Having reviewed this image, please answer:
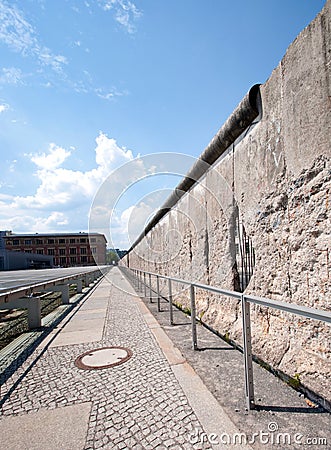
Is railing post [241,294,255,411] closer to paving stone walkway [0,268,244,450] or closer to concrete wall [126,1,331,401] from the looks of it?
paving stone walkway [0,268,244,450]

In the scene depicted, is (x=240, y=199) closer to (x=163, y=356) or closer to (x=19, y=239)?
(x=163, y=356)

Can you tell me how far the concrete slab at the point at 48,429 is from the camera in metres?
2.04

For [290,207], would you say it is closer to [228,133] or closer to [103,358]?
[228,133]

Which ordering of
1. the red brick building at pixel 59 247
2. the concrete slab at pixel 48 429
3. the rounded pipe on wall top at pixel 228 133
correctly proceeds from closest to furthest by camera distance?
the concrete slab at pixel 48 429 < the rounded pipe on wall top at pixel 228 133 < the red brick building at pixel 59 247

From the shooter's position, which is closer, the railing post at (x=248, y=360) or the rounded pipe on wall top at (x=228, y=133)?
the railing post at (x=248, y=360)

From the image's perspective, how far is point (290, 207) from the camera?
294cm

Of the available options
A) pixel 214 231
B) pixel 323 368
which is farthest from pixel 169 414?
pixel 214 231

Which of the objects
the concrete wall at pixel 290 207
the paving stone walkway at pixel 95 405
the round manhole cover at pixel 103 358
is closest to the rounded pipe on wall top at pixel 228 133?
the concrete wall at pixel 290 207

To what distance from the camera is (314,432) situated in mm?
2016

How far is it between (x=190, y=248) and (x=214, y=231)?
1754 mm

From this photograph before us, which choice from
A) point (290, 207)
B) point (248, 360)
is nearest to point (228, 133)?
point (290, 207)

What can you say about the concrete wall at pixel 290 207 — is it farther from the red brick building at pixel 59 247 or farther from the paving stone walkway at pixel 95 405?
the red brick building at pixel 59 247

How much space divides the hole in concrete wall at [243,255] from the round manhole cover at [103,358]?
1932mm

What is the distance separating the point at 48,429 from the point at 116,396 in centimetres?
67
